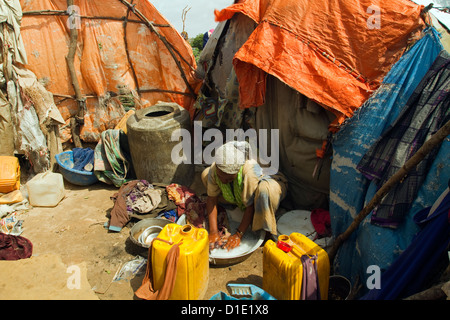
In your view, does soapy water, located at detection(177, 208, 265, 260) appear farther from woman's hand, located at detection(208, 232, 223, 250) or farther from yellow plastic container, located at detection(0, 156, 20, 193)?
yellow plastic container, located at detection(0, 156, 20, 193)

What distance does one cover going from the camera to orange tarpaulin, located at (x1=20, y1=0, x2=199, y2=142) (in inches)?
203

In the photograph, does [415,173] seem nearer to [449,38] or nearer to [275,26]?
[449,38]

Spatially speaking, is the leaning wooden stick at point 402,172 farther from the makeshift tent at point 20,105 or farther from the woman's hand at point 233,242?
the makeshift tent at point 20,105

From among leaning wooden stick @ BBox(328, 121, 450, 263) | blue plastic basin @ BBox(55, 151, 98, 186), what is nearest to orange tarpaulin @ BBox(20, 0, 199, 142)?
blue plastic basin @ BBox(55, 151, 98, 186)

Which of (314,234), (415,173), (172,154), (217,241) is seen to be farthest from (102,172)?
(415,173)

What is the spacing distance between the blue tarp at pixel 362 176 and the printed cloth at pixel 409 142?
10 cm

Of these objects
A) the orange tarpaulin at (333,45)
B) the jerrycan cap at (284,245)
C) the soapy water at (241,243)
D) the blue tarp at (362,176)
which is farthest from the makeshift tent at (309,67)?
the jerrycan cap at (284,245)

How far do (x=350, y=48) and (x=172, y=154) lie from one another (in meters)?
2.67

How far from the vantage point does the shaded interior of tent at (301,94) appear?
2.36 meters

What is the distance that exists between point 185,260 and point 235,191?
1.12 metres

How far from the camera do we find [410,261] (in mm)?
2080

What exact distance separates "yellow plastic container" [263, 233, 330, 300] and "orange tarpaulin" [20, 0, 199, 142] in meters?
3.34

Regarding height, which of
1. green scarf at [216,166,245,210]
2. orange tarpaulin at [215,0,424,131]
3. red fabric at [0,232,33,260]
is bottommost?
red fabric at [0,232,33,260]

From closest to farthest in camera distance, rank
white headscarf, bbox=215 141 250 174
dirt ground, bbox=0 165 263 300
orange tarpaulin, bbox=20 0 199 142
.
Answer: dirt ground, bbox=0 165 263 300 → white headscarf, bbox=215 141 250 174 → orange tarpaulin, bbox=20 0 199 142
